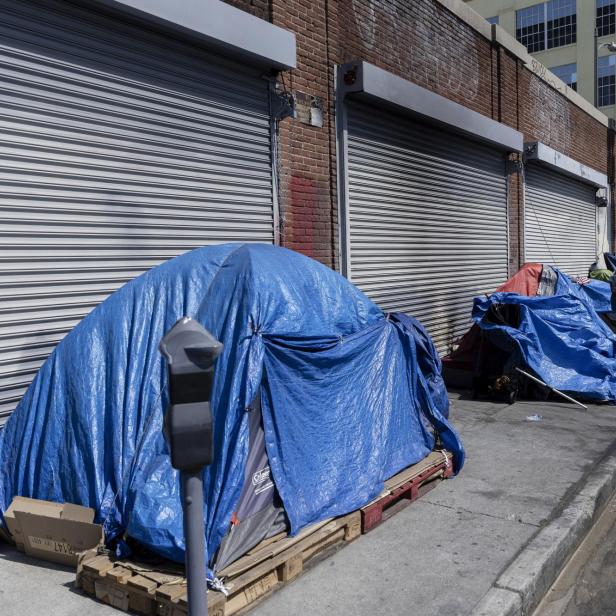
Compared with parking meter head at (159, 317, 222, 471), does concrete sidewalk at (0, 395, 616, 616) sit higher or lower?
lower

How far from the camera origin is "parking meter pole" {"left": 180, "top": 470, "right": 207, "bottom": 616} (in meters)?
2.58

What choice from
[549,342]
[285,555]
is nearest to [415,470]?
[285,555]

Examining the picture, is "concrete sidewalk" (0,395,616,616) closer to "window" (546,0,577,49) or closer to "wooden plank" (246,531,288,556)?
"wooden plank" (246,531,288,556)

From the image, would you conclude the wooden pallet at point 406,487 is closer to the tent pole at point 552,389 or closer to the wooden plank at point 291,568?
the wooden plank at point 291,568

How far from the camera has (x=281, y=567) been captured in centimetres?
392

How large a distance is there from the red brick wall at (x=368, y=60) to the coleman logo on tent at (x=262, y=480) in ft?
13.0

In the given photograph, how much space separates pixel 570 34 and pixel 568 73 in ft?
6.74

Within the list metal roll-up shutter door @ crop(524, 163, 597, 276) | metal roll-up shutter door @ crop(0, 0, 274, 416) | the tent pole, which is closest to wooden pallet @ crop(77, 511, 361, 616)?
metal roll-up shutter door @ crop(0, 0, 274, 416)

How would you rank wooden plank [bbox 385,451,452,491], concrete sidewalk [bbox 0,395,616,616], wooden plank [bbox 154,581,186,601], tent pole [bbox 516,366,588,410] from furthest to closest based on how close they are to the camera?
tent pole [bbox 516,366,588,410] < wooden plank [bbox 385,451,452,491] < concrete sidewalk [bbox 0,395,616,616] < wooden plank [bbox 154,581,186,601]

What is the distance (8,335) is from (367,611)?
3350mm

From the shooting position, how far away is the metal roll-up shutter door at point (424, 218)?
9.25 metres

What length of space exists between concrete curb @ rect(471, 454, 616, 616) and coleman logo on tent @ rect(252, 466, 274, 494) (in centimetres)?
140

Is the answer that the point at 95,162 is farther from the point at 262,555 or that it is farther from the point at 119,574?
the point at 262,555

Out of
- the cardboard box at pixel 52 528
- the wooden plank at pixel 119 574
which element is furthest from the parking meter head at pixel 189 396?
the cardboard box at pixel 52 528
